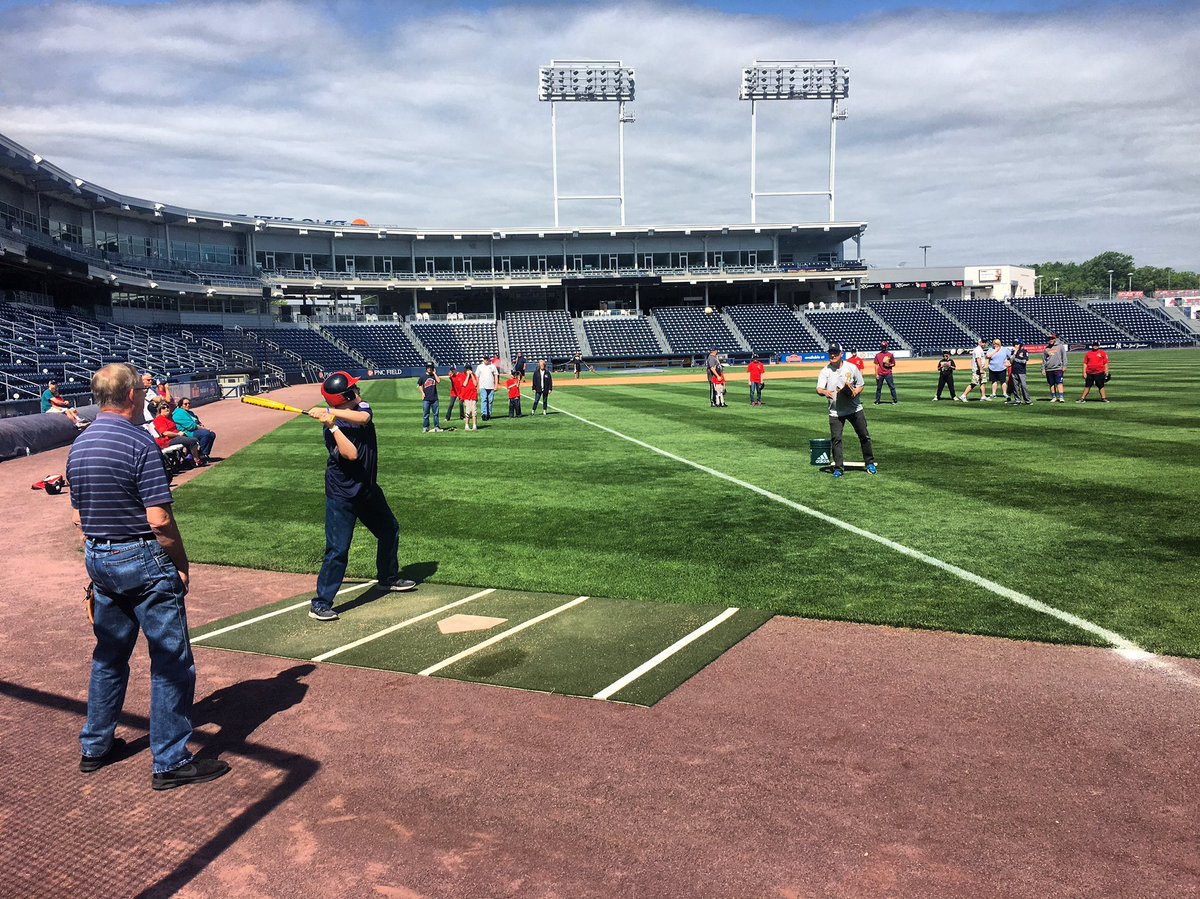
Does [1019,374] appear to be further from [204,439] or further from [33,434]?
[33,434]

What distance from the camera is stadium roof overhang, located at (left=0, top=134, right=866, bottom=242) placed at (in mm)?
44531

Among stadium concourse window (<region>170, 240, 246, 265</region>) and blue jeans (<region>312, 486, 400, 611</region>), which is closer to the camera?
blue jeans (<region>312, 486, 400, 611</region>)

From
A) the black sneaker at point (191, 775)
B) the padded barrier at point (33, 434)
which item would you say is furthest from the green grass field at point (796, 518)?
the padded barrier at point (33, 434)

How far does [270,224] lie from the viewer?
6725 cm

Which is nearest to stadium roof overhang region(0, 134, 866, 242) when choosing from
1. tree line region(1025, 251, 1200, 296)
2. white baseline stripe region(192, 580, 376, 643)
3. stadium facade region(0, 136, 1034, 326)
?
stadium facade region(0, 136, 1034, 326)

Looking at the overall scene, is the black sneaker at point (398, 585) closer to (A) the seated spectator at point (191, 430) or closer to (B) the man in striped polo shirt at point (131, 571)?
(B) the man in striped polo shirt at point (131, 571)

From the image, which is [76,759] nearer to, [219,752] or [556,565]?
[219,752]

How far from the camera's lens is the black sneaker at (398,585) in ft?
27.2

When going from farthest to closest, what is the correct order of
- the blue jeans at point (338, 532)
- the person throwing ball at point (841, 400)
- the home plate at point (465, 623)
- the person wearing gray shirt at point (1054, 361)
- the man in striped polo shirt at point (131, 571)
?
the person wearing gray shirt at point (1054, 361) → the person throwing ball at point (841, 400) → the blue jeans at point (338, 532) → the home plate at point (465, 623) → the man in striped polo shirt at point (131, 571)

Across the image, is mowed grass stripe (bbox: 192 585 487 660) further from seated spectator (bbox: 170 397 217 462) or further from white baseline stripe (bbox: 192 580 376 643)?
seated spectator (bbox: 170 397 217 462)

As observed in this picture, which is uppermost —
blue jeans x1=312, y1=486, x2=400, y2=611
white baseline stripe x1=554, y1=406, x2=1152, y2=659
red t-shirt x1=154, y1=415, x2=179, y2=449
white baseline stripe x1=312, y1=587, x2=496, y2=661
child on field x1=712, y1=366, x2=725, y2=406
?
child on field x1=712, y1=366, x2=725, y2=406

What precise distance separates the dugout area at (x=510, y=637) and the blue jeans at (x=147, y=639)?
1.76m

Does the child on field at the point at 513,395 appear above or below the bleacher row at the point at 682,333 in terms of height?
below

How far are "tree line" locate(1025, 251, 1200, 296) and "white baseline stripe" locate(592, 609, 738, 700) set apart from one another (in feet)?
589
